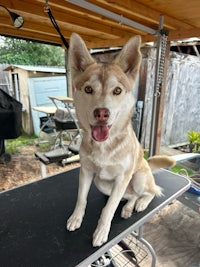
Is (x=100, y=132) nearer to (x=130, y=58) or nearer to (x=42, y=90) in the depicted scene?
(x=130, y=58)

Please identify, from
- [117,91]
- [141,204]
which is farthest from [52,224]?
[117,91]

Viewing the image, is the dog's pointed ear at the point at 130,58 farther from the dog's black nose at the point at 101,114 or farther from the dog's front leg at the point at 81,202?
the dog's front leg at the point at 81,202

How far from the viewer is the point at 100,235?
0.82 m

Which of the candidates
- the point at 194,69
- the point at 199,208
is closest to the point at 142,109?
the point at 194,69

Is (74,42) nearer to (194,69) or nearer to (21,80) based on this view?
(194,69)

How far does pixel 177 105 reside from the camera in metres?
3.71

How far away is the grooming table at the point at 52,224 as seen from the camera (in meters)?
0.76

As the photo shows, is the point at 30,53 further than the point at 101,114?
Yes

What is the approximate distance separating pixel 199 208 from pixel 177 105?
8.40 ft

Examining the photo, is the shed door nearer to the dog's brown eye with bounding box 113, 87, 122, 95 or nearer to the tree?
the dog's brown eye with bounding box 113, 87, 122, 95

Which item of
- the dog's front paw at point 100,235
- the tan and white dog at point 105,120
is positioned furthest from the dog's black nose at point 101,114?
the dog's front paw at point 100,235

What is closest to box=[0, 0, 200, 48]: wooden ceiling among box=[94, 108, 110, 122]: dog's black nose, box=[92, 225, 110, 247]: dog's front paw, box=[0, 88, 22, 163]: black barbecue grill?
box=[0, 88, 22, 163]: black barbecue grill

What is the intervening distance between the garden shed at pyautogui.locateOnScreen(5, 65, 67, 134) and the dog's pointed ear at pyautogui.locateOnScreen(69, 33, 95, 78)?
3.99 meters

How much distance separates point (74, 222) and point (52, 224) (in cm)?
12
